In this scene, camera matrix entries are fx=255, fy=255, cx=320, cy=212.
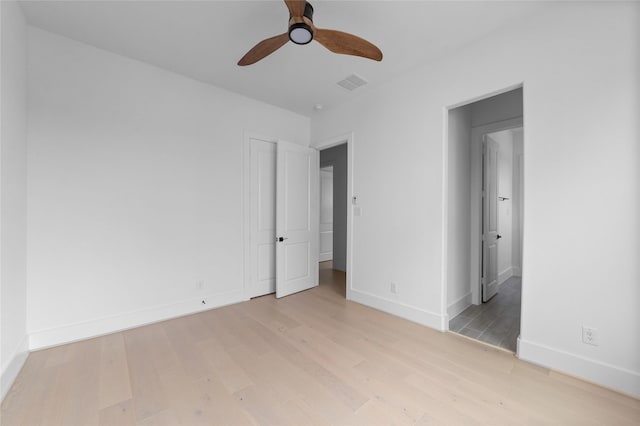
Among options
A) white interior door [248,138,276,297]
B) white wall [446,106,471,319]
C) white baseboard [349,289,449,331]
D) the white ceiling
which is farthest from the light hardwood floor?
the white ceiling

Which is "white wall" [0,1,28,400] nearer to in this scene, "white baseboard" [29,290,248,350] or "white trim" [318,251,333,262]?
"white baseboard" [29,290,248,350]

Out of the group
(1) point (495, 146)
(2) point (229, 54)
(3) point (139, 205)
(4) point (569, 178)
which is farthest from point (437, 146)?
(3) point (139, 205)

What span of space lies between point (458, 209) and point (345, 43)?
228 centimetres

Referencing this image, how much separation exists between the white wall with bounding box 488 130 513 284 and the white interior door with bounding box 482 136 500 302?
1.71 ft

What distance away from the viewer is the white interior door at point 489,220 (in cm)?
342

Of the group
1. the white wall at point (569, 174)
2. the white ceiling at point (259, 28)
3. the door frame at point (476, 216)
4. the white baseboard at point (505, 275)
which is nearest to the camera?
the white wall at point (569, 174)

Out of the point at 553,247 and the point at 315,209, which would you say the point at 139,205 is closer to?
the point at 315,209

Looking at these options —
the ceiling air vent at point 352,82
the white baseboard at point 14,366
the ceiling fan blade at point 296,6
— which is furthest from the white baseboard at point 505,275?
the white baseboard at point 14,366

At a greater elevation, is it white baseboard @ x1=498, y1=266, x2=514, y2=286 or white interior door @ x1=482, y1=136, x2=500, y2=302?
white interior door @ x1=482, y1=136, x2=500, y2=302

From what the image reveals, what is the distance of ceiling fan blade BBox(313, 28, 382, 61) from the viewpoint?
1755mm

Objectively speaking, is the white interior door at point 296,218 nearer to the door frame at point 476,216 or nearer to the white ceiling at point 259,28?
the white ceiling at point 259,28

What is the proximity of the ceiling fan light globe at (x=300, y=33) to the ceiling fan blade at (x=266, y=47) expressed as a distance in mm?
60

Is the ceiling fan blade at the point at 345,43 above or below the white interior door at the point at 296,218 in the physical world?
above

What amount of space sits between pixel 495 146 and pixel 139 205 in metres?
4.75
